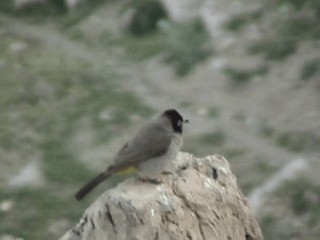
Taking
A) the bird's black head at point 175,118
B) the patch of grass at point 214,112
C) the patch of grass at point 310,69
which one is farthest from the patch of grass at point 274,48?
the bird's black head at point 175,118

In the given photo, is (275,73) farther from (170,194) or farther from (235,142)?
(170,194)

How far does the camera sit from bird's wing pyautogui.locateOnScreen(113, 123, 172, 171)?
7484mm

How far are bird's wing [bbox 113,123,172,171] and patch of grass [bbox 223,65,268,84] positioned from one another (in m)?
8.28

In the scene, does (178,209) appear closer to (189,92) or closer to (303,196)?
(303,196)

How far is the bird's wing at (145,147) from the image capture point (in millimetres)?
7484

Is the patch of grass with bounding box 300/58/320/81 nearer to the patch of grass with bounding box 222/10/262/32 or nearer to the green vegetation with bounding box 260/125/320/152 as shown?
the green vegetation with bounding box 260/125/320/152

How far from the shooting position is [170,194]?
680 cm

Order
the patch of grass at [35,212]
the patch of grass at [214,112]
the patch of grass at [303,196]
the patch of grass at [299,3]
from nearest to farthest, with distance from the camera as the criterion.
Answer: the patch of grass at [303,196] < the patch of grass at [35,212] < the patch of grass at [214,112] < the patch of grass at [299,3]

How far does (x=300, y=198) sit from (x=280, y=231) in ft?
1.94

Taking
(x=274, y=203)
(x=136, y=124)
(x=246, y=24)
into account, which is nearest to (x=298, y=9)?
(x=246, y=24)

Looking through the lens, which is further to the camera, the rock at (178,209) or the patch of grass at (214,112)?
the patch of grass at (214,112)

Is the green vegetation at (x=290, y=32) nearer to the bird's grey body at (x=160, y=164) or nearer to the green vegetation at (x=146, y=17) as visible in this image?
the green vegetation at (x=146, y=17)

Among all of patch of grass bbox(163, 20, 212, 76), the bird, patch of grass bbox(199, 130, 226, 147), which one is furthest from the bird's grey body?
patch of grass bbox(163, 20, 212, 76)

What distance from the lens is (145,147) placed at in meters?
7.59
